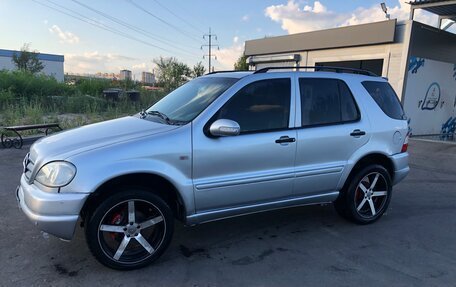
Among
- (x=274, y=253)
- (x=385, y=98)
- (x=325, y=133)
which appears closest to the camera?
(x=274, y=253)

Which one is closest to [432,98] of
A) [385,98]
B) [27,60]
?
[385,98]

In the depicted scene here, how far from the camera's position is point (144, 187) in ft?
11.6

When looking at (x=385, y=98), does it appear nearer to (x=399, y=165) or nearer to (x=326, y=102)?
(x=399, y=165)

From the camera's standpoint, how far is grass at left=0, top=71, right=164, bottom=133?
41.3 feet

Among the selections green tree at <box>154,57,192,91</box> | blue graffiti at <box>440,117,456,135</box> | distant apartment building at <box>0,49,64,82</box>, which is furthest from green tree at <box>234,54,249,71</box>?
distant apartment building at <box>0,49,64,82</box>

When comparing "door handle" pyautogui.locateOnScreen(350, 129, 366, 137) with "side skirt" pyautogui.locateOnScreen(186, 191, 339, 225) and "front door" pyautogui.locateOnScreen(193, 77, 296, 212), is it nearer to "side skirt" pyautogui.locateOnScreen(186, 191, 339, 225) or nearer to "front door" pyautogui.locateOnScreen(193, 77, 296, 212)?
"side skirt" pyautogui.locateOnScreen(186, 191, 339, 225)

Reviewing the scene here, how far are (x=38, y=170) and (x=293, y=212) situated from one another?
3.29m

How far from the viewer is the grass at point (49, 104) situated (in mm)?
12578

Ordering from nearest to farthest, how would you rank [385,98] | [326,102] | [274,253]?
[274,253]
[326,102]
[385,98]

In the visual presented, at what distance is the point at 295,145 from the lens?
13.4 feet

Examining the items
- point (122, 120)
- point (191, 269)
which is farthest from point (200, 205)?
point (122, 120)

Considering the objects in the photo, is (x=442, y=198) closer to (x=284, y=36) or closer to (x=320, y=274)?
(x=320, y=274)

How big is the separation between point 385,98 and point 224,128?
2.59m

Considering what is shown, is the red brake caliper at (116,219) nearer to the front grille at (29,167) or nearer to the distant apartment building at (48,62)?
the front grille at (29,167)
